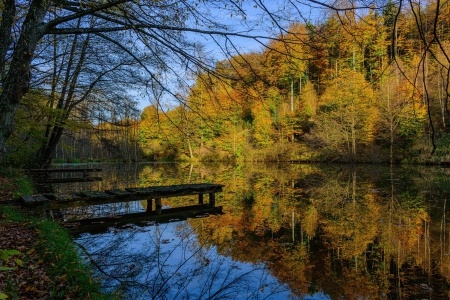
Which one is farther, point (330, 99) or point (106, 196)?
point (330, 99)

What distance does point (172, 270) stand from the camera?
187 inches

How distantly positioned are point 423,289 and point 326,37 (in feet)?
11.5

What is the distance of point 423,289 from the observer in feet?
12.7

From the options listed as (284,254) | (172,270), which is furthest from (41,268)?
(284,254)

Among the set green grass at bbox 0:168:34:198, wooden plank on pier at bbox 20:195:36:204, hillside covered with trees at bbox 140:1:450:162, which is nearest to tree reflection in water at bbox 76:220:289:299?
wooden plank on pier at bbox 20:195:36:204

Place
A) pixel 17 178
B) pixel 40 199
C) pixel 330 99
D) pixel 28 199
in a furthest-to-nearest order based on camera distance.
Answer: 1. pixel 330 99
2. pixel 17 178
3. pixel 40 199
4. pixel 28 199

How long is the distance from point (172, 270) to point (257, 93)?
3184mm

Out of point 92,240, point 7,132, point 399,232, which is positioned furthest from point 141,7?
point 399,232

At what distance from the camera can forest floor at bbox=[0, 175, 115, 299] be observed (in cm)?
314

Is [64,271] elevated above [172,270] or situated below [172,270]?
above

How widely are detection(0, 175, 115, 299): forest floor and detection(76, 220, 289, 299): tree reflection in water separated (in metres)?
0.53

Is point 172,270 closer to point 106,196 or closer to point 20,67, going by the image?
point 20,67

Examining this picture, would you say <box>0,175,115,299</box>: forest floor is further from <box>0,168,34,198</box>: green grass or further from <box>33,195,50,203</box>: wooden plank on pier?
<box>0,168,34,198</box>: green grass

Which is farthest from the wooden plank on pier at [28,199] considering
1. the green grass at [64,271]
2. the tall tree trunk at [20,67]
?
the tall tree trunk at [20,67]
